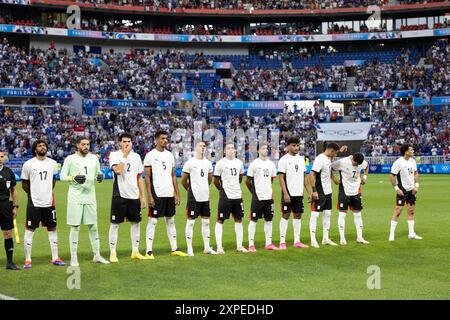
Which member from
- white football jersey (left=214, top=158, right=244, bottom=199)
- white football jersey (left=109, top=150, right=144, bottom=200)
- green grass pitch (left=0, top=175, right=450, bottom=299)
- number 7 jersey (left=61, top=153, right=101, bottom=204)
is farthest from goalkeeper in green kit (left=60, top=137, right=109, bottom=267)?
white football jersey (left=214, top=158, right=244, bottom=199)

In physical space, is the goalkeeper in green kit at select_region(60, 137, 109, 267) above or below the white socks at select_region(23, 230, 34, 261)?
above

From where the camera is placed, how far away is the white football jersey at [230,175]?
14758 mm

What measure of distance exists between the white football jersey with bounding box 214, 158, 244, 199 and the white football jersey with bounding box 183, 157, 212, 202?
1.14 ft

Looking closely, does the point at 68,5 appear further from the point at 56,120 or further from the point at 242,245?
the point at 242,245

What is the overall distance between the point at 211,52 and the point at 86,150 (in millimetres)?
62067

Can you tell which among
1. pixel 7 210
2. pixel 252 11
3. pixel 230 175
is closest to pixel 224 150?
pixel 230 175

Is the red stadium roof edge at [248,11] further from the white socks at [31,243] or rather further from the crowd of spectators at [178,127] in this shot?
the white socks at [31,243]

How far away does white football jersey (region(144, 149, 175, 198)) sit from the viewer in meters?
14.1

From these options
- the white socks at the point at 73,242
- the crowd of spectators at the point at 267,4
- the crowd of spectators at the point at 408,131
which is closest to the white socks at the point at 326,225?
the white socks at the point at 73,242

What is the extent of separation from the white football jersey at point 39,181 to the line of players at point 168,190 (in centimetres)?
2

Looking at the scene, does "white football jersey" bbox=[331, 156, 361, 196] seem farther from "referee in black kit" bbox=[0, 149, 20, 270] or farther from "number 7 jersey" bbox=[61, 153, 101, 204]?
"referee in black kit" bbox=[0, 149, 20, 270]

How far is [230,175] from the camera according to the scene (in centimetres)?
1482

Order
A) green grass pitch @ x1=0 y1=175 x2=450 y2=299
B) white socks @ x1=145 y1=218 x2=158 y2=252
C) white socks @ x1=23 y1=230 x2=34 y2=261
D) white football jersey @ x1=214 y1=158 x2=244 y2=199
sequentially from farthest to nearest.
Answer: white football jersey @ x1=214 y1=158 x2=244 y2=199 → white socks @ x1=145 y1=218 x2=158 y2=252 → white socks @ x1=23 y1=230 x2=34 y2=261 → green grass pitch @ x1=0 y1=175 x2=450 y2=299

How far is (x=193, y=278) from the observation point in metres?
11.3
